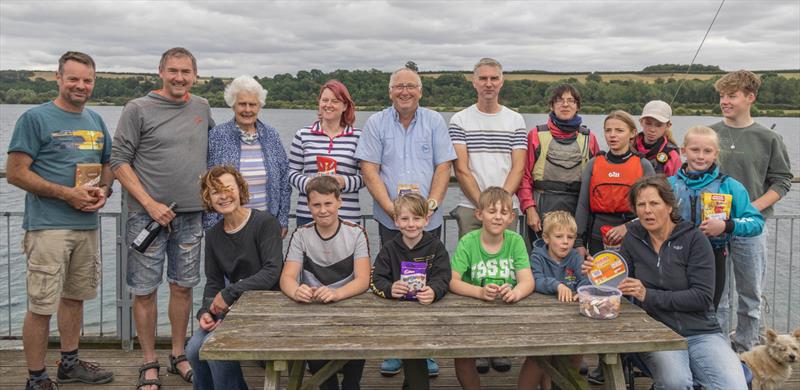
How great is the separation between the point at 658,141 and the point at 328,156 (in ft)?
7.24

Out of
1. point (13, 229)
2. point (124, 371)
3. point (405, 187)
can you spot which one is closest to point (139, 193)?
point (124, 371)

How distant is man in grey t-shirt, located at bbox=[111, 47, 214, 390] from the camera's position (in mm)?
3775

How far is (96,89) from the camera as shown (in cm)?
401

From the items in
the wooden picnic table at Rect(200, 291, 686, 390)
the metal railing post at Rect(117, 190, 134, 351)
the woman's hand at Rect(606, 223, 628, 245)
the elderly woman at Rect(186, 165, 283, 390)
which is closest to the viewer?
the wooden picnic table at Rect(200, 291, 686, 390)

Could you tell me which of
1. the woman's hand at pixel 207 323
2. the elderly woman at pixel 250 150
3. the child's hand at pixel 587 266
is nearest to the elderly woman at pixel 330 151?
the elderly woman at pixel 250 150

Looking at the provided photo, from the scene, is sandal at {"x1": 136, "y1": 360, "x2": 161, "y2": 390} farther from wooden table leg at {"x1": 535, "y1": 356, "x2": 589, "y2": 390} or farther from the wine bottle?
wooden table leg at {"x1": 535, "y1": 356, "x2": 589, "y2": 390}

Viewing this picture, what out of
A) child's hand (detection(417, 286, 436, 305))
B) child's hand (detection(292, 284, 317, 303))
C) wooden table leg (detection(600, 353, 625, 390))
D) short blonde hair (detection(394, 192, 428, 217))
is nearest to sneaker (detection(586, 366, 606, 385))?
wooden table leg (detection(600, 353, 625, 390))

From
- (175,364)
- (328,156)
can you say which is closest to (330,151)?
(328,156)

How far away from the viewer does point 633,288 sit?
3.16 m

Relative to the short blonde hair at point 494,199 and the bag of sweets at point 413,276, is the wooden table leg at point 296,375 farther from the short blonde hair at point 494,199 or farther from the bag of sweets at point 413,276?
the short blonde hair at point 494,199

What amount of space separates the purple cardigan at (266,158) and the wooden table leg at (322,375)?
4.05 ft

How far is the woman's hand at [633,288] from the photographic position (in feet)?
10.4

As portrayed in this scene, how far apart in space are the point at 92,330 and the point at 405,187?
860cm

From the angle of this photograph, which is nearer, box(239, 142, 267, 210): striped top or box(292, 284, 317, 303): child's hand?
box(292, 284, 317, 303): child's hand
